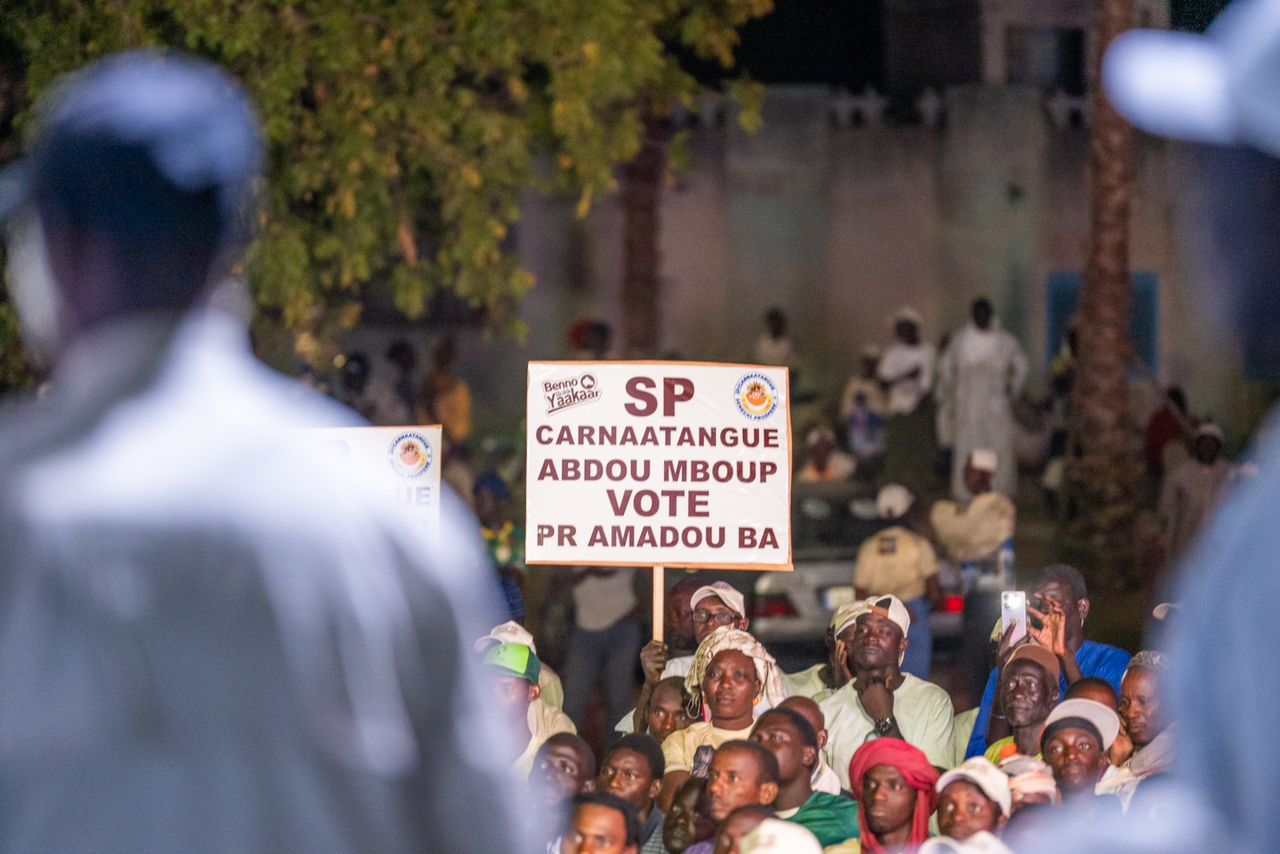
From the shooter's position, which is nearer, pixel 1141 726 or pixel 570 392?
pixel 1141 726

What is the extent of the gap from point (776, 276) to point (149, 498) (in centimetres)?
1636

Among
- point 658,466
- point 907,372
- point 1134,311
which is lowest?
point 658,466

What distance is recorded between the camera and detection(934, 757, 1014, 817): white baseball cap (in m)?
4.67

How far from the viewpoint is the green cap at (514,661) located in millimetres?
6012

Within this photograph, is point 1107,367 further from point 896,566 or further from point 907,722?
point 907,722

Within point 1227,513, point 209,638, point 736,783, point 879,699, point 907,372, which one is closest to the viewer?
point 1227,513

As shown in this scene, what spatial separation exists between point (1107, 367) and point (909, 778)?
9.01 metres

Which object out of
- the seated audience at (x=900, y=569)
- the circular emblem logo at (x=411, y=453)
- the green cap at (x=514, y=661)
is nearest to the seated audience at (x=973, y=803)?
the green cap at (x=514, y=661)

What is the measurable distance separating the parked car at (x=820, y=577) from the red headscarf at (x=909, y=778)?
529cm

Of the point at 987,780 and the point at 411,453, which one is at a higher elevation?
the point at 411,453

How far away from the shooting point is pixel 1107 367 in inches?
531

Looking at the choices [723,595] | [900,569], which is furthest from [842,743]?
[900,569]

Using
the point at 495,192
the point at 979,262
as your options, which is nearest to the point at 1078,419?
the point at 979,262

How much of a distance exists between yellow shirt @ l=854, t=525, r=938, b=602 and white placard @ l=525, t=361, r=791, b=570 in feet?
10.4
